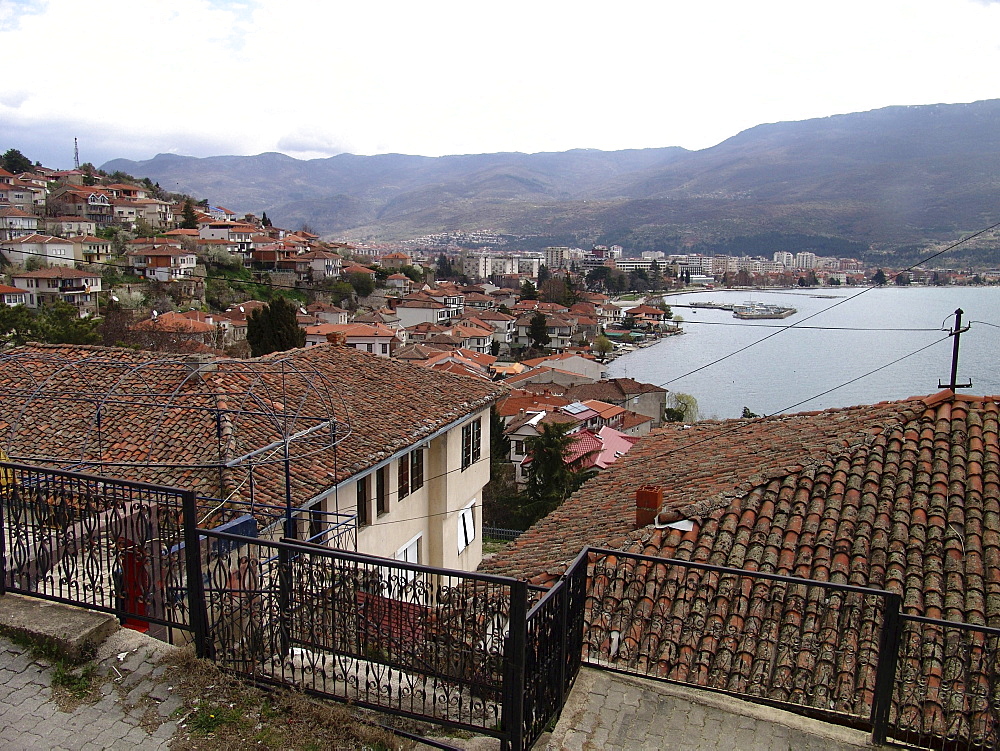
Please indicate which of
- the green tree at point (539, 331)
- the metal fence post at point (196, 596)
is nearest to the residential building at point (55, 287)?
the green tree at point (539, 331)

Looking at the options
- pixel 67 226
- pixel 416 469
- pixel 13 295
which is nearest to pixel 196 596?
pixel 416 469

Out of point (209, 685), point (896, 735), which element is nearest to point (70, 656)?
point (209, 685)

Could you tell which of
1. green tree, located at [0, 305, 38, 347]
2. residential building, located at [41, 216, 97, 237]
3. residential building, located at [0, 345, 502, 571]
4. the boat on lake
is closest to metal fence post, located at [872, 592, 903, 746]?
residential building, located at [0, 345, 502, 571]

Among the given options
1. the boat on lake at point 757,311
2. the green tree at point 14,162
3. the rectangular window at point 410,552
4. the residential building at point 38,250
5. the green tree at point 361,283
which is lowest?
the boat on lake at point 757,311

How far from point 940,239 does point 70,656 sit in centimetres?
15862

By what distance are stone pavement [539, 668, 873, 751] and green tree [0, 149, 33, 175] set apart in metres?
108

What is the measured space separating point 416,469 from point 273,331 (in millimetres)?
24483

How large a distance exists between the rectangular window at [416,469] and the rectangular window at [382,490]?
3.66ft

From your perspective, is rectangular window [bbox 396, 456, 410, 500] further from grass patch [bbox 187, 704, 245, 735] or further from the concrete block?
grass patch [bbox 187, 704, 245, 735]

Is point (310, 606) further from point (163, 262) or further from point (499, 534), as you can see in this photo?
point (163, 262)

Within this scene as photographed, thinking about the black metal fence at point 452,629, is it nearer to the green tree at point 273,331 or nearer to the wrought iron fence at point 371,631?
the wrought iron fence at point 371,631

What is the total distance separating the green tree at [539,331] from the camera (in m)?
82.3

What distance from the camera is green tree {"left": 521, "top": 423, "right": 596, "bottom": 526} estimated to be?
95.6ft

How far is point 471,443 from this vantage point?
A: 15453 millimetres
